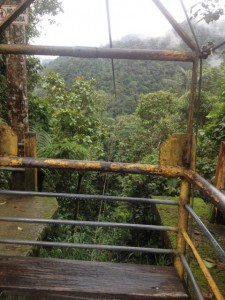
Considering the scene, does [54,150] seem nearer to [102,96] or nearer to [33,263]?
[33,263]

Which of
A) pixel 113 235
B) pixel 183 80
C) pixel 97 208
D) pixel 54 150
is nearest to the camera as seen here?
pixel 54 150

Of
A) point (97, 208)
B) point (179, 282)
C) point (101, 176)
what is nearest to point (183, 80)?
point (101, 176)

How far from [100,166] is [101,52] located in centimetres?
61

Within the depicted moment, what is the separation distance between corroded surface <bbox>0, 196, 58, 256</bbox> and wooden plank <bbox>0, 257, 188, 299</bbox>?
0.72 metres

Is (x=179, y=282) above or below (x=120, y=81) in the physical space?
below

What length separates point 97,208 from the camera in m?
8.33

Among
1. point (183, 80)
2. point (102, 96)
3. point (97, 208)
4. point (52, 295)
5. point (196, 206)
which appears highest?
point (183, 80)

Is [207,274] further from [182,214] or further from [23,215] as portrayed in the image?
[23,215]

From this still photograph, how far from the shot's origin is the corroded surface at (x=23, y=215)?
277 centimetres

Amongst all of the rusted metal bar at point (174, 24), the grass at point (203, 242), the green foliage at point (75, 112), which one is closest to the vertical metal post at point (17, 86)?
the grass at point (203, 242)

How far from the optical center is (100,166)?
1.83 meters

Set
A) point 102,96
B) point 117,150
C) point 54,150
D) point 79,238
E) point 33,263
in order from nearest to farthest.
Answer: point 33,263 → point 79,238 → point 54,150 → point 117,150 → point 102,96

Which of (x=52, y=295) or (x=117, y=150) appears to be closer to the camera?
(x=52, y=295)

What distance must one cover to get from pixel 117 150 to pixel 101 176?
4.74 metres
